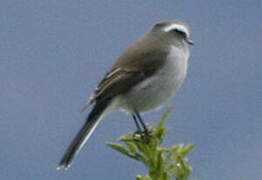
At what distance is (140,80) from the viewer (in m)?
5.01

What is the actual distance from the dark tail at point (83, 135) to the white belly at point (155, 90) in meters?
0.34

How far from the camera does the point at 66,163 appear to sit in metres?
3.49

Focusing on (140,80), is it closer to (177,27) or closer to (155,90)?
(155,90)

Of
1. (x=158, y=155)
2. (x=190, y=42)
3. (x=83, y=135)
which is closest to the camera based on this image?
(x=158, y=155)

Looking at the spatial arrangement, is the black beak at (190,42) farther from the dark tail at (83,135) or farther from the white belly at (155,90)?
the dark tail at (83,135)

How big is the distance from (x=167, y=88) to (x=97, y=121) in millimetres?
875

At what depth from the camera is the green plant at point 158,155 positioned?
2297 mm

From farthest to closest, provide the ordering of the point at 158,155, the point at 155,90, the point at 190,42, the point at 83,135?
the point at 190,42 < the point at 155,90 < the point at 83,135 < the point at 158,155

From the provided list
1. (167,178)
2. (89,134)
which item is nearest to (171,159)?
(167,178)

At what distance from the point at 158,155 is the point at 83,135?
167 cm

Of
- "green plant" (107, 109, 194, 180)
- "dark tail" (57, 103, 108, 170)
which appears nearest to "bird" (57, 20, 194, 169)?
"dark tail" (57, 103, 108, 170)

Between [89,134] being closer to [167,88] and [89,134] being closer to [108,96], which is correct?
[108,96]

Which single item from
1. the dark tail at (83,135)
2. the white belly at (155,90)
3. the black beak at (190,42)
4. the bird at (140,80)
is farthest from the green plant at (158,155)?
the black beak at (190,42)

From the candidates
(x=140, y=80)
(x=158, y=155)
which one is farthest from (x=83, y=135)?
(x=158, y=155)
